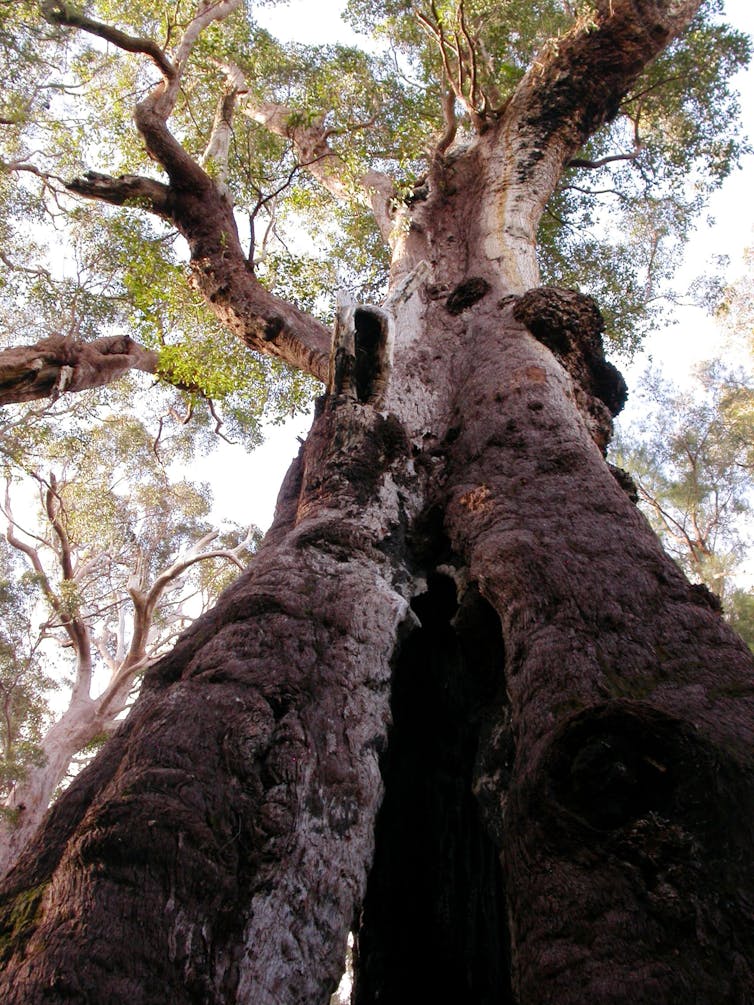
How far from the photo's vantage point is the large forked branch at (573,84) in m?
5.39

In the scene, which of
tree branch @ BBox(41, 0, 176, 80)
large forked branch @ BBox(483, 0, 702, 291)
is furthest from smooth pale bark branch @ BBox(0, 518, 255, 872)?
large forked branch @ BBox(483, 0, 702, 291)

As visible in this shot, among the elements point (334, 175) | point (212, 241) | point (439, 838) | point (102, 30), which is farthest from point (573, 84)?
point (439, 838)

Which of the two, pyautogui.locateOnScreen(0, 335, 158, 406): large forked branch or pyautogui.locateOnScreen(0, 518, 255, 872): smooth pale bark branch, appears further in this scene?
pyautogui.locateOnScreen(0, 518, 255, 872): smooth pale bark branch

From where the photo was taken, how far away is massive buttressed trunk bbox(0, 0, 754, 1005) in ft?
3.86

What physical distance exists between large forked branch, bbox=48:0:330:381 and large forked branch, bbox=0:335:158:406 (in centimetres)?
140

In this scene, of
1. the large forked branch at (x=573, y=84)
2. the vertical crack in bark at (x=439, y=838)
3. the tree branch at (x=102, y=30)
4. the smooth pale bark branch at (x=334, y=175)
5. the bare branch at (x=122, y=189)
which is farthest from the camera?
the smooth pale bark branch at (x=334, y=175)

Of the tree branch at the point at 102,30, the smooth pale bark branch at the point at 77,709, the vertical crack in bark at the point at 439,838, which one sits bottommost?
the vertical crack in bark at the point at 439,838

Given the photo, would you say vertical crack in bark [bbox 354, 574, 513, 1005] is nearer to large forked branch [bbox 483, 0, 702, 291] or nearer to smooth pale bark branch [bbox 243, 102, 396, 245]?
large forked branch [bbox 483, 0, 702, 291]

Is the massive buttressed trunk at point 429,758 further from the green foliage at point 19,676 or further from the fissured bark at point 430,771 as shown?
the green foliage at point 19,676

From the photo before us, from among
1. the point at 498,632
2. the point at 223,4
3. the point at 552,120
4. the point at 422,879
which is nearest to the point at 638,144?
the point at 552,120

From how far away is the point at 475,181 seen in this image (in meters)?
5.59

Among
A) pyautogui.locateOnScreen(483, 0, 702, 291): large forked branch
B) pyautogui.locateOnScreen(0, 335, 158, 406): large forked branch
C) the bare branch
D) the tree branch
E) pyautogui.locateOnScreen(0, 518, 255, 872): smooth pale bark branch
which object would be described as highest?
the tree branch

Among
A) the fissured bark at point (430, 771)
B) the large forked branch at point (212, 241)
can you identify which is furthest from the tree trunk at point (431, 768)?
the large forked branch at point (212, 241)

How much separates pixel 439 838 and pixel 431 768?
237mm
